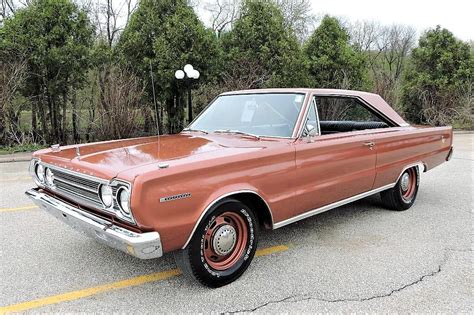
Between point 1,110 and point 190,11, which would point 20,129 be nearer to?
point 1,110

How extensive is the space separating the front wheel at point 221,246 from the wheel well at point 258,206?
0.10m

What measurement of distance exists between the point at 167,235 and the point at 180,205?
0.23 meters

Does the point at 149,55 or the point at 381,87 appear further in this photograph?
the point at 381,87

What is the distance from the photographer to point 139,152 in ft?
11.7

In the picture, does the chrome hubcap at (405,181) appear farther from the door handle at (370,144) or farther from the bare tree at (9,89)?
the bare tree at (9,89)

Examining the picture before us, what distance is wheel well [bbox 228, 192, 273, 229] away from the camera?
347 centimetres

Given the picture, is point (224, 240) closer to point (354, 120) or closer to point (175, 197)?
point (175, 197)

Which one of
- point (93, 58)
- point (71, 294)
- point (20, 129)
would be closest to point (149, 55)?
point (93, 58)

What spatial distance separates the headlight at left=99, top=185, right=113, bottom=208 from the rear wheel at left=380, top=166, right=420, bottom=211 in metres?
3.88

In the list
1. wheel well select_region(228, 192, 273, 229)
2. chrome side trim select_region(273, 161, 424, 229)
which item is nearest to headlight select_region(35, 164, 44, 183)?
wheel well select_region(228, 192, 273, 229)

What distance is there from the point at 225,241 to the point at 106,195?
1050 mm

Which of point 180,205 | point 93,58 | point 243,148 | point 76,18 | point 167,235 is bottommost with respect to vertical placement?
point 167,235

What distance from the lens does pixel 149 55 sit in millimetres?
13062

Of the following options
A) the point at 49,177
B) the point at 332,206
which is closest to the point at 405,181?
the point at 332,206
